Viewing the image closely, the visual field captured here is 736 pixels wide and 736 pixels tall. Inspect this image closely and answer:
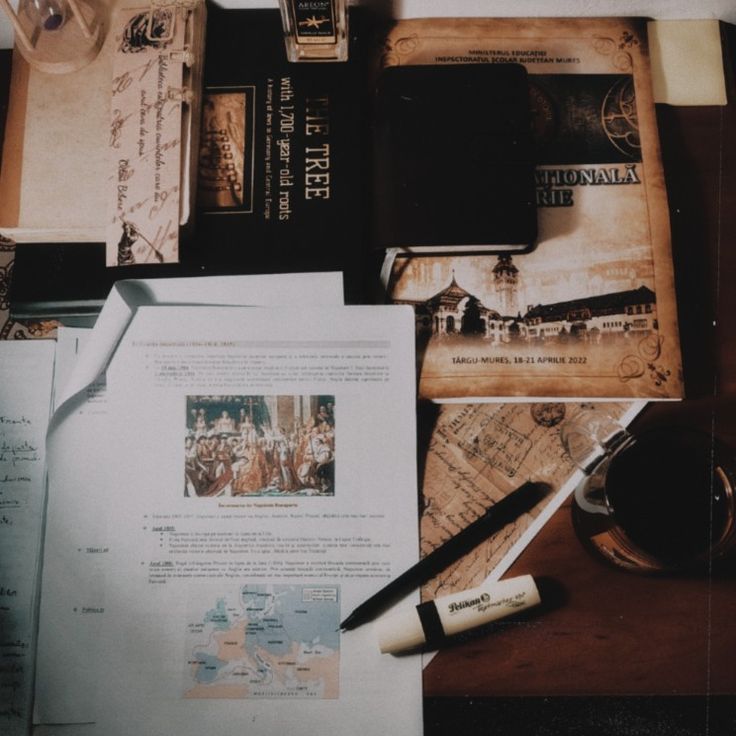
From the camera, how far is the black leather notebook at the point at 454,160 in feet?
1.64

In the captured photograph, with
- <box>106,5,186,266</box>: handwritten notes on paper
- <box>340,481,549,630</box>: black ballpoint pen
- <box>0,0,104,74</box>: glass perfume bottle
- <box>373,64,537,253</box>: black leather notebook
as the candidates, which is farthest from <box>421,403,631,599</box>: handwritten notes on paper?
<box>0,0,104,74</box>: glass perfume bottle

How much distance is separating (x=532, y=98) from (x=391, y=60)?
12 cm

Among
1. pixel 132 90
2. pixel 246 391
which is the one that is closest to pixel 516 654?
pixel 246 391

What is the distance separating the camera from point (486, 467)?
506 mm

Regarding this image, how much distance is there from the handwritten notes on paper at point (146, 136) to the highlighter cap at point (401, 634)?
0.31 m

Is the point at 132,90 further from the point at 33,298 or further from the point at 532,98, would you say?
the point at 532,98

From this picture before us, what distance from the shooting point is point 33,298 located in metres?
0.52

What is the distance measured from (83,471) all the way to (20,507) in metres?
0.05

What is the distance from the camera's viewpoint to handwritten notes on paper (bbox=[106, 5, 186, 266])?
1.66ft

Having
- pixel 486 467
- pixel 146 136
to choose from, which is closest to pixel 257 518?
pixel 486 467
